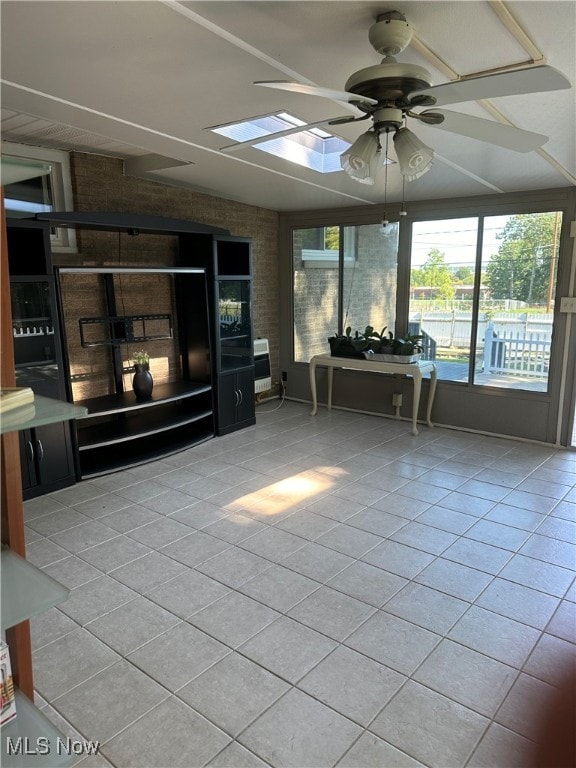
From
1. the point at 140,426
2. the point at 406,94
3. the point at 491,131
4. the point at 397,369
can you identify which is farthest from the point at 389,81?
the point at 397,369

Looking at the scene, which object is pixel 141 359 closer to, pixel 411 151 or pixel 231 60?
pixel 231 60

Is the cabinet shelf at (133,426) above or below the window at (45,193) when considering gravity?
below

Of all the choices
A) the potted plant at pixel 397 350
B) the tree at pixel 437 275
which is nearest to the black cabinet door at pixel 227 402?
the potted plant at pixel 397 350

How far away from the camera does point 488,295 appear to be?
197 inches

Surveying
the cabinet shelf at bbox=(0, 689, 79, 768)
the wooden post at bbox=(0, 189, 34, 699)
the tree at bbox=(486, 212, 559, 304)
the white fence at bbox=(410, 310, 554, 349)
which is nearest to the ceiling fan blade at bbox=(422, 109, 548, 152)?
the wooden post at bbox=(0, 189, 34, 699)

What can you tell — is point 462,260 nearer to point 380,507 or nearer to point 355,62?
point 380,507

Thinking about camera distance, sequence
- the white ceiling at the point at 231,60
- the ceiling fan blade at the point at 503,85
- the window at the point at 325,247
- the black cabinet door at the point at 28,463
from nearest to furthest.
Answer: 1. the ceiling fan blade at the point at 503,85
2. the white ceiling at the point at 231,60
3. the black cabinet door at the point at 28,463
4. the window at the point at 325,247

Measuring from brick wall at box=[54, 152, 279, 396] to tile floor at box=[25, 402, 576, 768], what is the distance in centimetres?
195

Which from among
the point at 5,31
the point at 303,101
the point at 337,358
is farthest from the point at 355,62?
the point at 337,358

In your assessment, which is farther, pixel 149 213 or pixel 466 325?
pixel 466 325

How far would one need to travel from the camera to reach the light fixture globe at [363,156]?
2045 mm

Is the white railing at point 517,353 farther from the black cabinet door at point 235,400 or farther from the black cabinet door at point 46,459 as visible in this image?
the black cabinet door at point 46,459

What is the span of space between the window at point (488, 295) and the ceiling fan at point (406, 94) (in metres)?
2.87

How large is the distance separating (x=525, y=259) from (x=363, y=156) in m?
3.29
